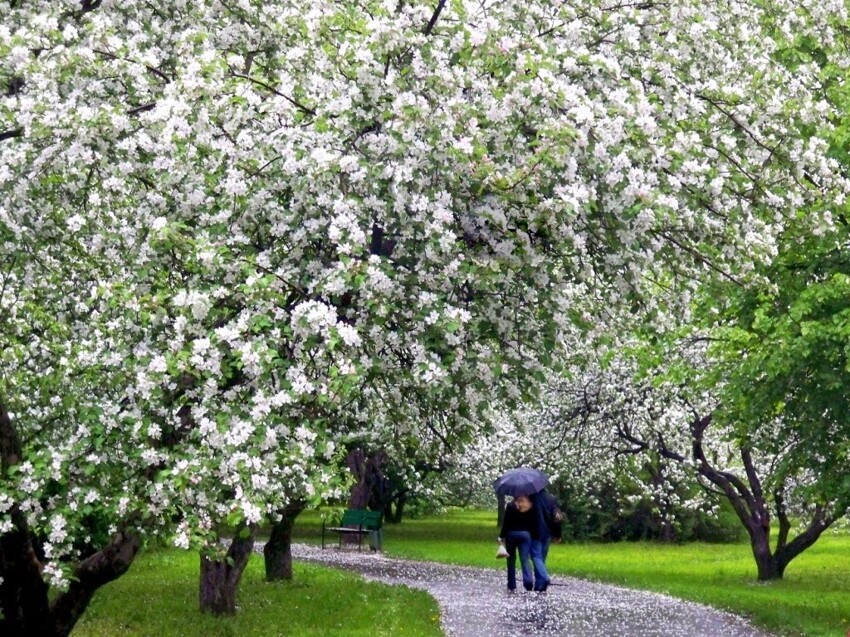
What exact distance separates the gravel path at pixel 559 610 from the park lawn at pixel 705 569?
2.82 feet

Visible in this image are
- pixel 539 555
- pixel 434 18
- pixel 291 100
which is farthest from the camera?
pixel 539 555

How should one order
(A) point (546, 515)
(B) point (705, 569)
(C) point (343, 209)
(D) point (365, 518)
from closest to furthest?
(C) point (343, 209), (A) point (546, 515), (B) point (705, 569), (D) point (365, 518)

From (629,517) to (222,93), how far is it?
142 ft

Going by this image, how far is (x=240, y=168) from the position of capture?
920cm

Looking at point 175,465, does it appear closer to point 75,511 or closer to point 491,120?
point 75,511

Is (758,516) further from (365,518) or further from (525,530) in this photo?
(365,518)

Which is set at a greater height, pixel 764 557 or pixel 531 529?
pixel 531 529

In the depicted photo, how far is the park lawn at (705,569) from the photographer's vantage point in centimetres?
2048

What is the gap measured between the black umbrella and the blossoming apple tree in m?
7.89

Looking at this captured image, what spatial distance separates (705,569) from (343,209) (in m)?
26.8

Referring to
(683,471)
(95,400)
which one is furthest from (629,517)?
(95,400)

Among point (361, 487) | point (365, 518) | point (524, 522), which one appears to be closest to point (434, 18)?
point (524, 522)

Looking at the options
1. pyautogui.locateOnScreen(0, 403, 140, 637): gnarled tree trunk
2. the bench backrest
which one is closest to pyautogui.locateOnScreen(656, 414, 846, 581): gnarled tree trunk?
the bench backrest

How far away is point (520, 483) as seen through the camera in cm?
1884
